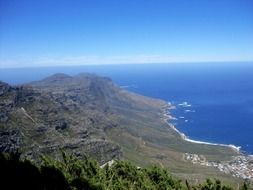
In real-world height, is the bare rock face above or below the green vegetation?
below

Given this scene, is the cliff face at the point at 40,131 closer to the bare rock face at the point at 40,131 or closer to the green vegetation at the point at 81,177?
Answer: the bare rock face at the point at 40,131

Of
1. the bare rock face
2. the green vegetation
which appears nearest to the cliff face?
the bare rock face

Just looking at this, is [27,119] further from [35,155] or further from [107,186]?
[107,186]

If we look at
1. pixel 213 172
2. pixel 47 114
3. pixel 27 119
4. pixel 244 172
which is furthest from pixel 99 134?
pixel 244 172

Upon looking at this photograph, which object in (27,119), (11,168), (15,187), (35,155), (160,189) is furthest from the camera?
(27,119)

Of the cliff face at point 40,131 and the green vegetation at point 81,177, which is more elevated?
the green vegetation at point 81,177

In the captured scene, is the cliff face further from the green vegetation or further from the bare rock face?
the green vegetation

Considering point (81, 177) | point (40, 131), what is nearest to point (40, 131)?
point (40, 131)

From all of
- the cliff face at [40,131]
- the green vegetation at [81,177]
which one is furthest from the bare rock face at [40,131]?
the green vegetation at [81,177]
